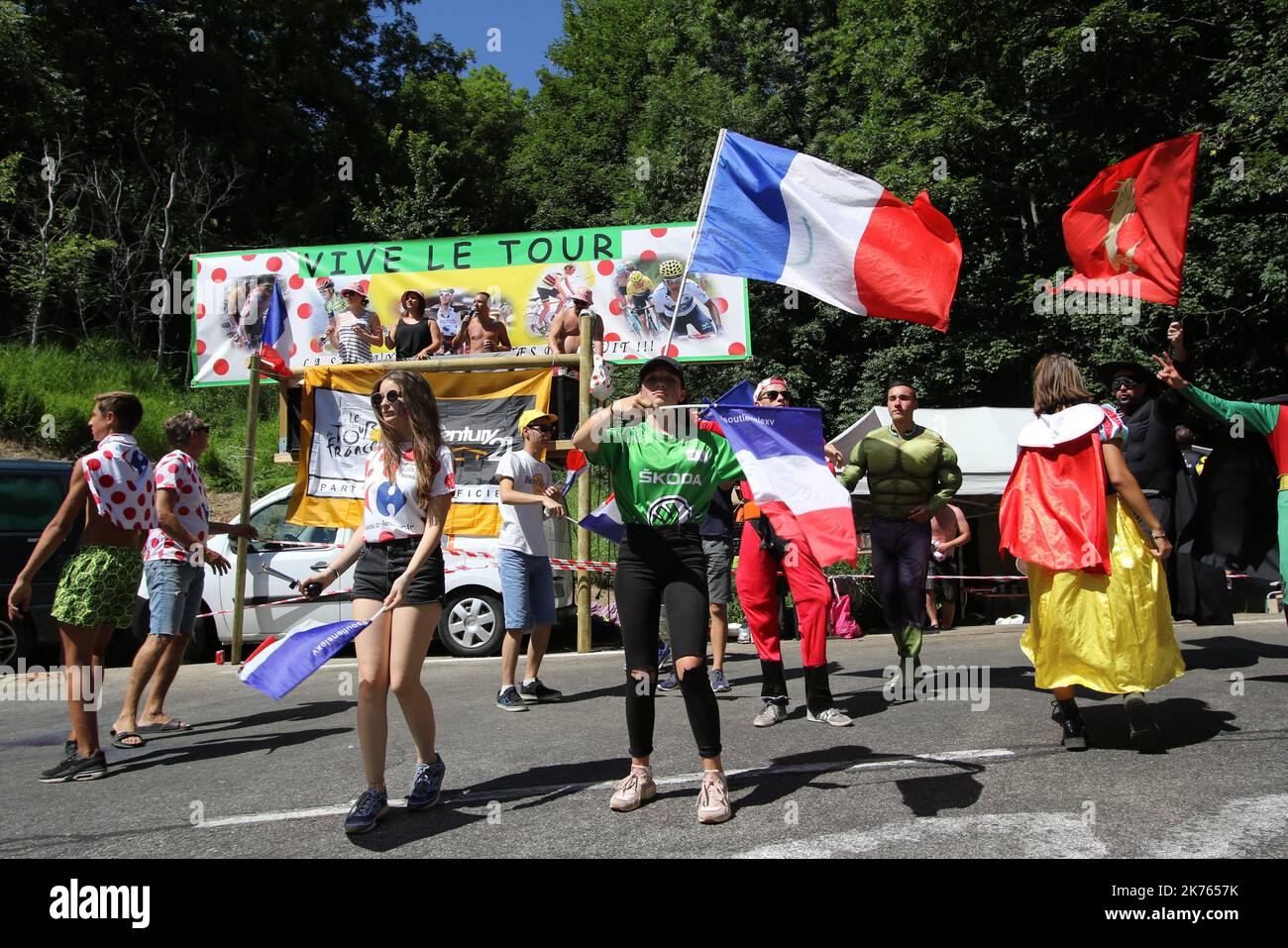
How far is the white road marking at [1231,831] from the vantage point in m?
3.51

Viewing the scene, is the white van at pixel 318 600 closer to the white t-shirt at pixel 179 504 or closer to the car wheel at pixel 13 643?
the car wheel at pixel 13 643

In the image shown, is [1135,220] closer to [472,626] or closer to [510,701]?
[510,701]

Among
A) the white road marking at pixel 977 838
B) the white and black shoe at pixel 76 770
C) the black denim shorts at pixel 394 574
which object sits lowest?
the white and black shoe at pixel 76 770

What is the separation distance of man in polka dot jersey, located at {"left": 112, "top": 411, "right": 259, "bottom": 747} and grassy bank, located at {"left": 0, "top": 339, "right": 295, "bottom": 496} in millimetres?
11745

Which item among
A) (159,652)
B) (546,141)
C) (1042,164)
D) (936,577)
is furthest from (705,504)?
(546,141)

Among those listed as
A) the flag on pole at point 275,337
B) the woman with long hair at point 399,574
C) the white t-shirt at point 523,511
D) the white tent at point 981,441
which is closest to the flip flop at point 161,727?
the white t-shirt at point 523,511

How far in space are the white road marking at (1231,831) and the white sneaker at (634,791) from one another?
6.06 feet

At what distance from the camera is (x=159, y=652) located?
245 inches

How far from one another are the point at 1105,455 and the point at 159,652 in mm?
5332

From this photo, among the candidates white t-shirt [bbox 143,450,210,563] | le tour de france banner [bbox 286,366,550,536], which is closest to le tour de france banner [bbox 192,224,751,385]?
le tour de france banner [bbox 286,366,550,536]

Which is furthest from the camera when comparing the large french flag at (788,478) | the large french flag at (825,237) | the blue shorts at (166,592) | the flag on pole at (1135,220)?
the flag on pole at (1135,220)

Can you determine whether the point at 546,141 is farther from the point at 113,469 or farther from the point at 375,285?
the point at 113,469

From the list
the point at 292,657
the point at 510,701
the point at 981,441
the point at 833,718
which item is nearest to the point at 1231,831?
the point at 833,718

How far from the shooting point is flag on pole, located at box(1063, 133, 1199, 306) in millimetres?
6387
